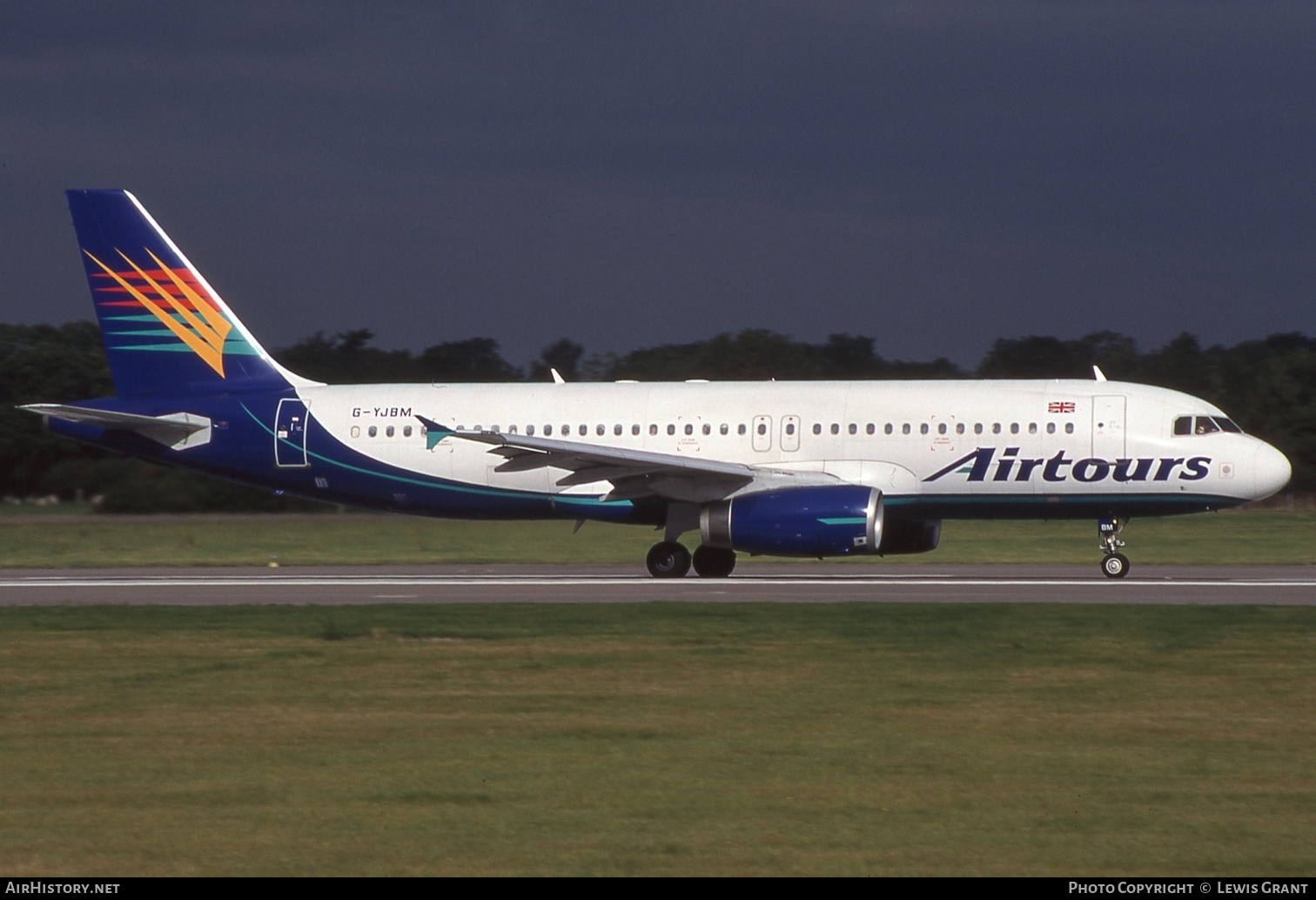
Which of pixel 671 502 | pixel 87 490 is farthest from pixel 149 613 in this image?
pixel 87 490

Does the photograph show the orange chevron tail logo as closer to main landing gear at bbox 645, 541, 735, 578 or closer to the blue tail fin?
the blue tail fin

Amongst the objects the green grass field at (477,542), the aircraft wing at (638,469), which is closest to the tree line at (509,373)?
the green grass field at (477,542)

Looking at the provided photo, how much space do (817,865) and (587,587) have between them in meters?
16.3

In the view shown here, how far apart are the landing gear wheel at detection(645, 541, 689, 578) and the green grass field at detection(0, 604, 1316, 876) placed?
8.55m

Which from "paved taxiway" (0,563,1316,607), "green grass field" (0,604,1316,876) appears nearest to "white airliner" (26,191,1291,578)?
"paved taxiway" (0,563,1316,607)

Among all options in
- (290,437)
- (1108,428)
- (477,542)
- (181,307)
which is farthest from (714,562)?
(181,307)

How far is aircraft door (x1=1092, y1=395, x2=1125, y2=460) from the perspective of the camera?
25.4 meters

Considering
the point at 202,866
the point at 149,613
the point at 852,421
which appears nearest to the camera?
the point at 202,866

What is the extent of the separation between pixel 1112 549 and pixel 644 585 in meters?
7.47

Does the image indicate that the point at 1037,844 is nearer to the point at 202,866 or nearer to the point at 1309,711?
the point at 202,866

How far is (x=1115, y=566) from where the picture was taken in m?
25.1

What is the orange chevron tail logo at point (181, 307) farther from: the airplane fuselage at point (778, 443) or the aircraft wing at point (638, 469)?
the aircraft wing at point (638, 469)

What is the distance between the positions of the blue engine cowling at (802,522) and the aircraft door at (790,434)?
1.48 metres

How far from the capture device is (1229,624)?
1714cm
